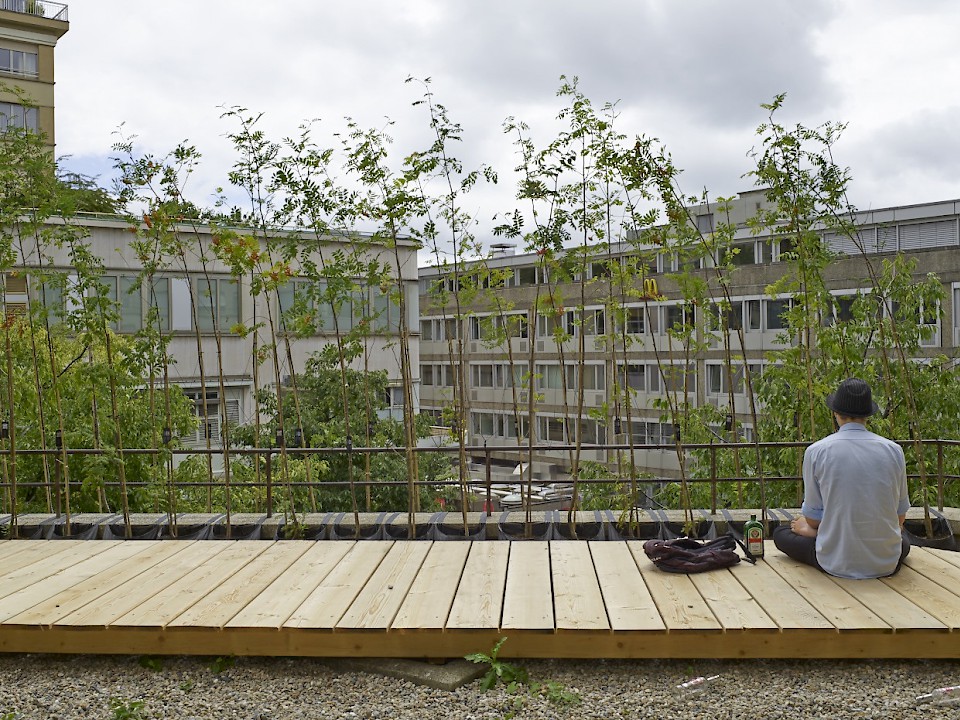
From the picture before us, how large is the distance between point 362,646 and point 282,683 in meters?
0.32

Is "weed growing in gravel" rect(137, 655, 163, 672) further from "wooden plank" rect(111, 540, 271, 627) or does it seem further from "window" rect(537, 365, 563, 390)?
"window" rect(537, 365, 563, 390)

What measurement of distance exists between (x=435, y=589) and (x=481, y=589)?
7.6 inches

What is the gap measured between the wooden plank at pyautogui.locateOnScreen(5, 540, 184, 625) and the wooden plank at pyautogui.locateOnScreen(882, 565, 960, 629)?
333 centimetres

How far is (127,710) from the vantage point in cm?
337

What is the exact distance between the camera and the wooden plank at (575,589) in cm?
369

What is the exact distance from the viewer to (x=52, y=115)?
31.9 metres

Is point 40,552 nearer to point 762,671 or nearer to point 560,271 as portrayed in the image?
point 560,271

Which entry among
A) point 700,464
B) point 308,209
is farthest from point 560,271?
point 700,464

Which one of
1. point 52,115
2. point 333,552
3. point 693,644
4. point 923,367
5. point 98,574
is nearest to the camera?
point 693,644

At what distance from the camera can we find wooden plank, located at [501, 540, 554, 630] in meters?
3.71

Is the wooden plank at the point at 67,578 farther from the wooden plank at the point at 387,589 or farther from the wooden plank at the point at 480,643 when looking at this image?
the wooden plank at the point at 387,589

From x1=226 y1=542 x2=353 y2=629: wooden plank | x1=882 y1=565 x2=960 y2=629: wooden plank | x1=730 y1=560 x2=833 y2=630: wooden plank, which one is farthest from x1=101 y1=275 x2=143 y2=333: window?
x1=882 y1=565 x2=960 y2=629: wooden plank

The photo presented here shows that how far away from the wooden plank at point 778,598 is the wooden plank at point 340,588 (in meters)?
1.64

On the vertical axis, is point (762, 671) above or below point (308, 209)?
below
